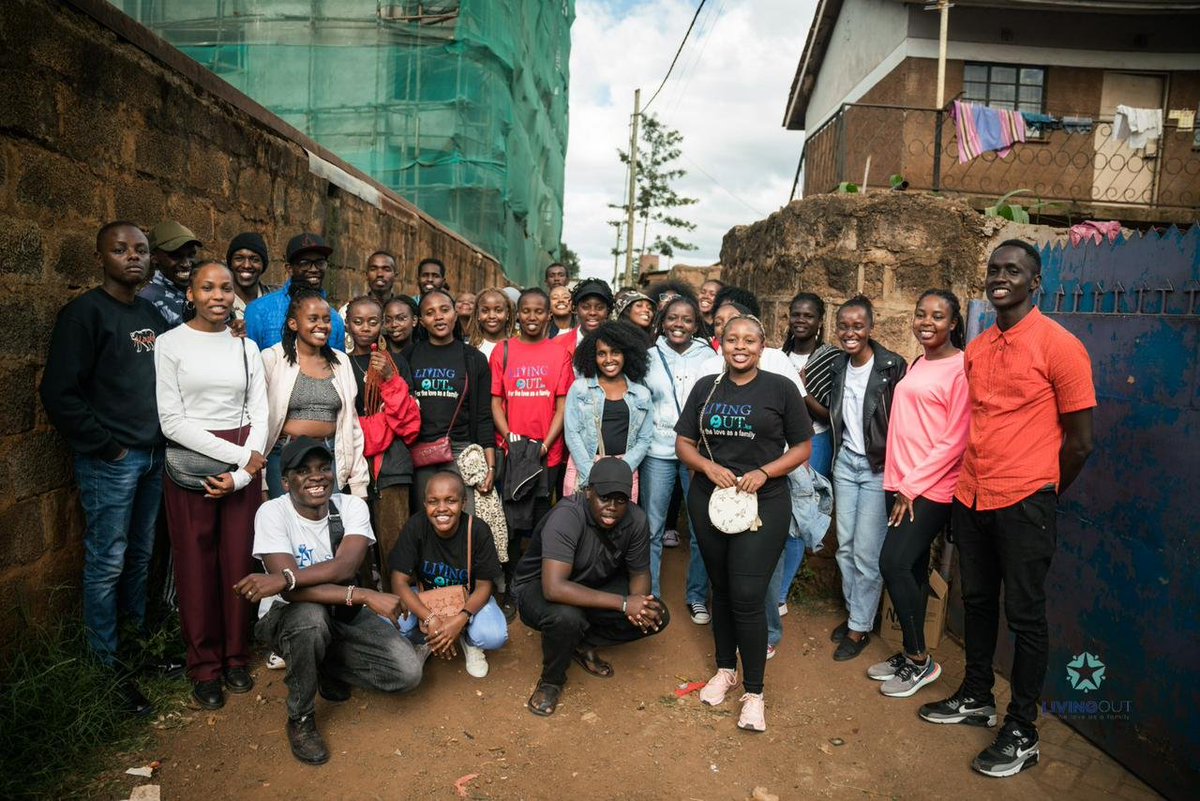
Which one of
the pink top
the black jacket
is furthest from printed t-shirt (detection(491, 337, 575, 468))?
the pink top

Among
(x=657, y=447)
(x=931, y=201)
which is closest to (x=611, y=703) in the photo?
(x=657, y=447)

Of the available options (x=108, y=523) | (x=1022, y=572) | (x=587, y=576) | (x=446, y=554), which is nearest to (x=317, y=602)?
(x=446, y=554)

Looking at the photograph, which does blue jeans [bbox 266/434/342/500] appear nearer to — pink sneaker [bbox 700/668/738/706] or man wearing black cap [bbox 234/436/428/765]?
man wearing black cap [bbox 234/436/428/765]

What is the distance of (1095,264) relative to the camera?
3.29 m

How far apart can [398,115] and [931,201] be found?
22.8 ft

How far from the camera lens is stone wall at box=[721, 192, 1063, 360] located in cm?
576

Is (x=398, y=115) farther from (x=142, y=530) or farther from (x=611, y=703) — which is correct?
(x=611, y=703)

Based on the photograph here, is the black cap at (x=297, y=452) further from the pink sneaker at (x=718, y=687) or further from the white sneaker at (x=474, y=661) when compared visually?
the pink sneaker at (x=718, y=687)

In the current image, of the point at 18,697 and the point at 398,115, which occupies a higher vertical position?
the point at 398,115

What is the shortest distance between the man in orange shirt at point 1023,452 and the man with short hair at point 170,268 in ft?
11.8

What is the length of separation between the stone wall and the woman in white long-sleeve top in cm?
447

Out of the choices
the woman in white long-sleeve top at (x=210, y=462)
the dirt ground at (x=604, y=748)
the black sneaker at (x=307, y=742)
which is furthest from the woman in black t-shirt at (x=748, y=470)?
the woman in white long-sleeve top at (x=210, y=462)

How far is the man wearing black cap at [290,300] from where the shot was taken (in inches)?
149

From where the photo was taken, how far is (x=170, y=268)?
3.48 m
